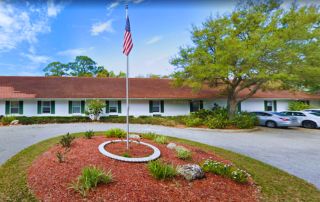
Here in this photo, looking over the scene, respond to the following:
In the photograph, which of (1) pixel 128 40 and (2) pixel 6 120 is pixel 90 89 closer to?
(2) pixel 6 120

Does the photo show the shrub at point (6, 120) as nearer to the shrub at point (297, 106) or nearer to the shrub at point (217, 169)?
the shrub at point (217, 169)

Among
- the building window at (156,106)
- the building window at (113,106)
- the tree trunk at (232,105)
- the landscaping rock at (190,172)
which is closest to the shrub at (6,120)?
the building window at (113,106)

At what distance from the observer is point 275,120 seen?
16.1 meters

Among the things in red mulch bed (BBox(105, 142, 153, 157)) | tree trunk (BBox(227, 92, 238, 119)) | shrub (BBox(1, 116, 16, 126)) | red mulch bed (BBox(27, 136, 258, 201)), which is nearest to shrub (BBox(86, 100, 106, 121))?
shrub (BBox(1, 116, 16, 126))

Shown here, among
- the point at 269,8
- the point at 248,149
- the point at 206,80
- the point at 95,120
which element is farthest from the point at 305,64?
the point at 95,120

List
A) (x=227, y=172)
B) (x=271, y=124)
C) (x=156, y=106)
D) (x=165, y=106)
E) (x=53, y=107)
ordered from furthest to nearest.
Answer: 1. (x=165, y=106)
2. (x=156, y=106)
3. (x=53, y=107)
4. (x=271, y=124)
5. (x=227, y=172)

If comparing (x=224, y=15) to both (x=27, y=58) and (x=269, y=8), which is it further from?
(x=27, y=58)

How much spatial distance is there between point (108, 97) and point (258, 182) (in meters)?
16.0

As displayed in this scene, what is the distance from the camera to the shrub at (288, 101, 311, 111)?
71.6 feet

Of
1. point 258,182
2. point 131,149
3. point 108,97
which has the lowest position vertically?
point 258,182

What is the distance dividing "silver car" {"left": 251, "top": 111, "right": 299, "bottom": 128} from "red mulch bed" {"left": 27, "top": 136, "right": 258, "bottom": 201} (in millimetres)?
13217

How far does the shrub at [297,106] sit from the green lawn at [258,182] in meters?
19.8

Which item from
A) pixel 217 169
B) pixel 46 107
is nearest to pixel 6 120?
pixel 46 107

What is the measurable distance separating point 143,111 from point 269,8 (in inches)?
581
